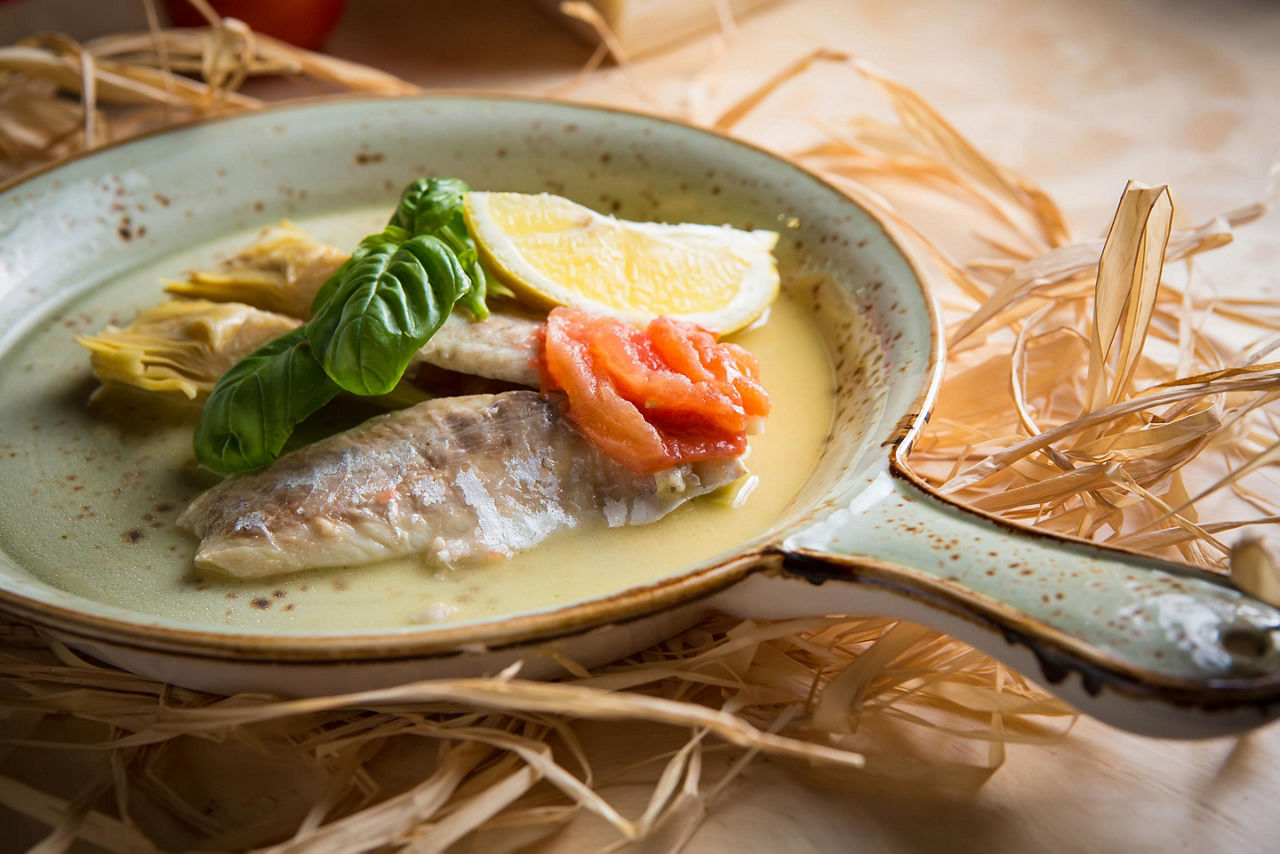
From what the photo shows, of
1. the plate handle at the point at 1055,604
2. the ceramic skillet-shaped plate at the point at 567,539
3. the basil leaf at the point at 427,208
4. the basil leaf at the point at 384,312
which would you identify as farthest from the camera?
the basil leaf at the point at 427,208

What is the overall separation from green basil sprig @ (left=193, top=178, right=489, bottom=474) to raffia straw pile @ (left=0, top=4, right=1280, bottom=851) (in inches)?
18.1

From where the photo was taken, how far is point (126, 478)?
6.72ft

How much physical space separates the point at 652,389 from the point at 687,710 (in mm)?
696

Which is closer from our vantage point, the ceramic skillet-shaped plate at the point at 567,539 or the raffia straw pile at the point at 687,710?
the ceramic skillet-shaped plate at the point at 567,539

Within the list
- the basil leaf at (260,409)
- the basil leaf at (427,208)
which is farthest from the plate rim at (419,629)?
the basil leaf at (427,208)

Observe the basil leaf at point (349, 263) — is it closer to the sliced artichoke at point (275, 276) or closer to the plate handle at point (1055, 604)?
the sliced artichoke at point (275, 276)

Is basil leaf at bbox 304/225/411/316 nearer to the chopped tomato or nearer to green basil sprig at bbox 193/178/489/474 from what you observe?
green basil sprig at bbox 193/178/489/474

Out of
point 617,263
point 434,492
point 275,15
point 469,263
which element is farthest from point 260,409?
point 275,15

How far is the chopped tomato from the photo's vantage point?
1.92 meters

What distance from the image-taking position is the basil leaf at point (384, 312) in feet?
6.08

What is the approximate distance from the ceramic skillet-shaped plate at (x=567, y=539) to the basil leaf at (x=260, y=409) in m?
0.16

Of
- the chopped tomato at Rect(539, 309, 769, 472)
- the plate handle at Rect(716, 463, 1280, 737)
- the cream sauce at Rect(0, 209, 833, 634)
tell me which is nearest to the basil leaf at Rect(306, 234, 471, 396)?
the chopped tomato at Rect(539, 309, 769, 472)

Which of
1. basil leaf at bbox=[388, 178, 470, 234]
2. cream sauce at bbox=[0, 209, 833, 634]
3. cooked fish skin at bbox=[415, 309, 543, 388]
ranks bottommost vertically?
cream sauce at bbox=[0, 209, 833, 634]

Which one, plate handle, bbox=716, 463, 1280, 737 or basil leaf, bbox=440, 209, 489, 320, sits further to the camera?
basil leaf, bbox=440, 209, 489, 320
